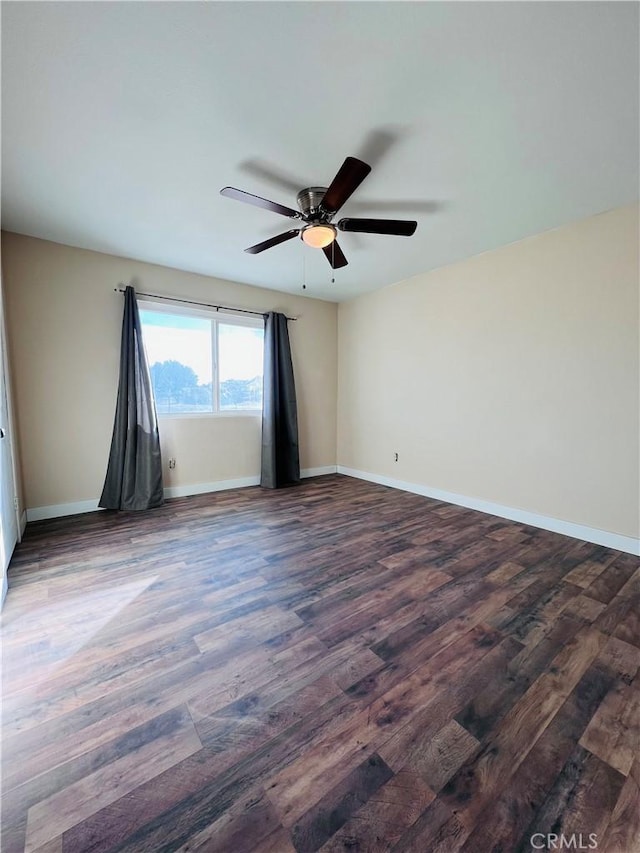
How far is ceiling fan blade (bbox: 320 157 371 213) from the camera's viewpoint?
164 cm

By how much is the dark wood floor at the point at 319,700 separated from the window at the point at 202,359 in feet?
6.27

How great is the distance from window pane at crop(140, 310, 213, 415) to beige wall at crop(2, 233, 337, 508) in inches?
8.5

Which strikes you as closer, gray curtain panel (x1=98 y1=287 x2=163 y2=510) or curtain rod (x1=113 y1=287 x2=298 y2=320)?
gray curtain panel (x1=98 y1=287 x2=163 y2=510)

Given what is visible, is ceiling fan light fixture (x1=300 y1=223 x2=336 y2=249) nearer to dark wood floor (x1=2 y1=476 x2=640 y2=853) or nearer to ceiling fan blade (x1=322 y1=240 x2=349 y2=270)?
ceiling fan blade (x1=322 y1=240 x2=349 y2=270)

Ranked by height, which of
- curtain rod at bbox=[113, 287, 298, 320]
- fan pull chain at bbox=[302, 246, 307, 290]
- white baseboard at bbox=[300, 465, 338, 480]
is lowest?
white baseboard at bbox=[300, 465, 338, 480]

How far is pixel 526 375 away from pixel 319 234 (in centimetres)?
223

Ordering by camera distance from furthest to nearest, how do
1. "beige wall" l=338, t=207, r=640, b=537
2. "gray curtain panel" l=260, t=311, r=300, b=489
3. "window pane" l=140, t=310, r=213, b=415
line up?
"gray curtain panel" l=260, t=311, r=300, b=489 → "window pane" l=140, t=310, r=213, b=415 → "beige wall" l=338, t=207, r=640, b=537

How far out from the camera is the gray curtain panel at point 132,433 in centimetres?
339

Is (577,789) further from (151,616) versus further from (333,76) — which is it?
(333,76)

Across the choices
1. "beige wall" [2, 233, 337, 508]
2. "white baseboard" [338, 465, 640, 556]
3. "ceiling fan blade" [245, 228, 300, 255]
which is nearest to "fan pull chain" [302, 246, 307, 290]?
"ceiling fan blade" [245, 228, 300, 255]

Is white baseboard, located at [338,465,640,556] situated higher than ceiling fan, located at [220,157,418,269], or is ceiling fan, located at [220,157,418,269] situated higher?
ceiling fan, located at [220,157,418,269]

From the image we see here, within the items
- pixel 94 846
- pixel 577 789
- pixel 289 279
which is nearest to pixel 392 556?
pixel 577 789

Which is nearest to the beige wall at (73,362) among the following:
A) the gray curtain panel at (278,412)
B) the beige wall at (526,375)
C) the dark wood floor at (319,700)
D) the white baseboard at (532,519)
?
the gray curtain panel at (278,412)

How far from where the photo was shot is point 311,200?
230cm
